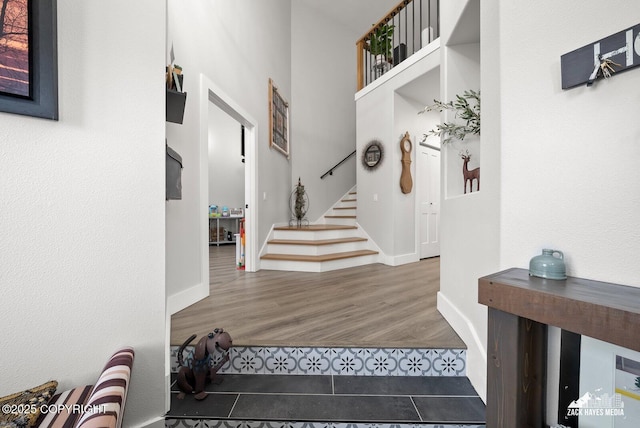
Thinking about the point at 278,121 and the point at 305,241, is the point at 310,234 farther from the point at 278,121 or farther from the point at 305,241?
the point at 278,121

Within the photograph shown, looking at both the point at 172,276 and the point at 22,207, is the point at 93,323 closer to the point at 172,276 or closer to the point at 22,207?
the point at 22,207

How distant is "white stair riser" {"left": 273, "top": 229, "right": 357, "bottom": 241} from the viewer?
3912 millimetres

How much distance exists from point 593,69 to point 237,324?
7.24ft

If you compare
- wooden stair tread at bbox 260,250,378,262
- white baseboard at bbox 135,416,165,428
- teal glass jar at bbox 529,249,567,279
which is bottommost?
white baseboard at bbox 135,416,165,428

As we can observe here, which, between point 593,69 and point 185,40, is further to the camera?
point 185,40

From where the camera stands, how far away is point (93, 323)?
106 cm

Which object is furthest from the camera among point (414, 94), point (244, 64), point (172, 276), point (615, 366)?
point (414, 94)

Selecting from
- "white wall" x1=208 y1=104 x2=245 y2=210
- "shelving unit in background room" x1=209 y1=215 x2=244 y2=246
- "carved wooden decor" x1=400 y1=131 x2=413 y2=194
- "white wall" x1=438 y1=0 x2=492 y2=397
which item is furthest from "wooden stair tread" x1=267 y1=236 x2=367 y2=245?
"white wall" x1=208 y1=104 x2=245 y2=210

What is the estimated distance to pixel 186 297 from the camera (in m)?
2.19

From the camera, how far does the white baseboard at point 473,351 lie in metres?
1.35

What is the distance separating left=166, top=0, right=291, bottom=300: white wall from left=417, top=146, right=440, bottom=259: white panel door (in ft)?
8.03

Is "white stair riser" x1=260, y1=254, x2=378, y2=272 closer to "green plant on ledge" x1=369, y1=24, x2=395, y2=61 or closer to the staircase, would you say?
the staircase

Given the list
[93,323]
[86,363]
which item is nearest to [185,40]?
[93,323]

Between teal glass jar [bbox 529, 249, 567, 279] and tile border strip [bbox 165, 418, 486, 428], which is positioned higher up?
teal glass jar [bbox 529, 249, 567, 279]
